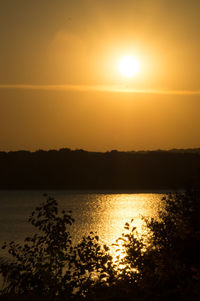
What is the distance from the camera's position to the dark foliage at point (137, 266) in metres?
10.7

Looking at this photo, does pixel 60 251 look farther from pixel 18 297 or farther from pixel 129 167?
pixel 129 167

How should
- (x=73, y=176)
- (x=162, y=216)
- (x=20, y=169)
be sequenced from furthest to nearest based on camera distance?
1. (x=73, y=176)
2. (x=20, y=169)
3. (x=162, y=216)

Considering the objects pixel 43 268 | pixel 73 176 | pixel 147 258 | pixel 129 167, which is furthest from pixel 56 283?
pixel 73 176

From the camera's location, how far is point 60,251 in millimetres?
Answer: 14781

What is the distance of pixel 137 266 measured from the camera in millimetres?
12789

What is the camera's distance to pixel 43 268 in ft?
46.8

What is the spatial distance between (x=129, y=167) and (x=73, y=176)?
21.8 meters

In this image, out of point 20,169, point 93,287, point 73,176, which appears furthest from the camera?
point 73,176

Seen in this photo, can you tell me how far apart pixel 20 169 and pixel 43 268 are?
159680 mm

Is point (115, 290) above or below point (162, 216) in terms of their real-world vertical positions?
below

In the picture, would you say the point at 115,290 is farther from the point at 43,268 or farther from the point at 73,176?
the point at 73,176

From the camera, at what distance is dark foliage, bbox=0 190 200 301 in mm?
10664

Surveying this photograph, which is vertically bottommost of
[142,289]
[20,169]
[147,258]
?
[142,289]

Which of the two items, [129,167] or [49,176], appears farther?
[49,176]
